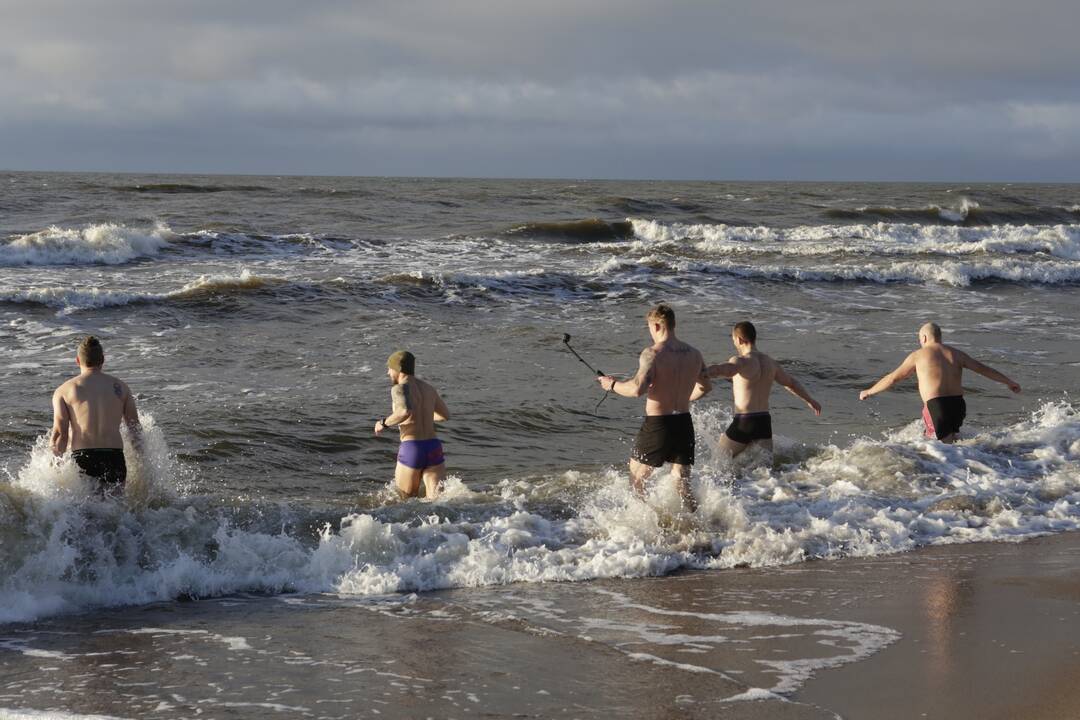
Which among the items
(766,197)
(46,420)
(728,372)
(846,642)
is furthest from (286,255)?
(766,197)

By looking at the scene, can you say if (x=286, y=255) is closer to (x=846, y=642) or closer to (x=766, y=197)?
(x=846, y=642)

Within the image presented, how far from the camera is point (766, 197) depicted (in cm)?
4919

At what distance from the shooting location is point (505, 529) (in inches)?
316

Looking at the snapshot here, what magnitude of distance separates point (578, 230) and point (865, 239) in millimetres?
8318

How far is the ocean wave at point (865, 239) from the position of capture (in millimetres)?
29828

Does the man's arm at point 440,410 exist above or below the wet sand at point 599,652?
A: above

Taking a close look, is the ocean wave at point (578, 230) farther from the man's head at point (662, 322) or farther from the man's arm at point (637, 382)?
the man's arm at point (637, 382)

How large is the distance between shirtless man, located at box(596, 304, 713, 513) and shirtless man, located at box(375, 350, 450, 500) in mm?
1464

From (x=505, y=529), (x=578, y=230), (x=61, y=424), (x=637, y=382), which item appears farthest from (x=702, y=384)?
(x=578, y=230)

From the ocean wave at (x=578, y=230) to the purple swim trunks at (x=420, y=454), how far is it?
2237cm

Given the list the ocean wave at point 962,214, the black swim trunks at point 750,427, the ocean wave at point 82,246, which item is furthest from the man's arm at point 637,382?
the ocean wave at point 962,214

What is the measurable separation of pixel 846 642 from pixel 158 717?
324 centimetres

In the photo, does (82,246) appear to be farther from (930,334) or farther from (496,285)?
(930,334)

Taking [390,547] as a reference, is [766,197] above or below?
above
